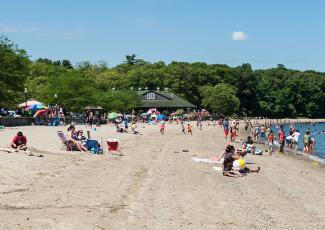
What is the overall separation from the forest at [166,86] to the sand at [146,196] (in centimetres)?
3529

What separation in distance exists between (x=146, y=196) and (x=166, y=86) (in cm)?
10867

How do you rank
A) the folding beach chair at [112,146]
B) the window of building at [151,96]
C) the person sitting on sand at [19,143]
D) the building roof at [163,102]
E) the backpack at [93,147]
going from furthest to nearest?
the window of building at [151,96] < the building roof at [163,102] < the folding beach chair at [112,146] < the backpack at [93,147] < the person sitting on sand at [19,143]

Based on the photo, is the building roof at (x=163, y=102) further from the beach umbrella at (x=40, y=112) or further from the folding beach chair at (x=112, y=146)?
the folding beach chair at (x=112, y=146)

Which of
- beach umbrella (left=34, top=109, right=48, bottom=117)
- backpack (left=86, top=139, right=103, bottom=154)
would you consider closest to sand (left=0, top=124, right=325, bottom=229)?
backpack (left=86, top=139, right=103, bottom=154)

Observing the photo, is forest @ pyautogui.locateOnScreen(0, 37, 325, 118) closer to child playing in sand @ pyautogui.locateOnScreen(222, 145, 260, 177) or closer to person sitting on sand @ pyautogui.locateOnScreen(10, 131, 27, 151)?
person sitting on sand @ pyautogui.locateOnScreen(10, 131, 27, 151)

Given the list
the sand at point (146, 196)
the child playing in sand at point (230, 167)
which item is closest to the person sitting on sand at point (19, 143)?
the sand at point (146, 196)

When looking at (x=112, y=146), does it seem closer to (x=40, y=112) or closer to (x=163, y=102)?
(x=40, y=112)

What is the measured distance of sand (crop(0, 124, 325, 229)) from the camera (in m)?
10.0

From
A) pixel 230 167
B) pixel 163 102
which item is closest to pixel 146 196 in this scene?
pixel 230 167

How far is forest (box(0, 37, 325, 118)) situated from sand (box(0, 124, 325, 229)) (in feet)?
116

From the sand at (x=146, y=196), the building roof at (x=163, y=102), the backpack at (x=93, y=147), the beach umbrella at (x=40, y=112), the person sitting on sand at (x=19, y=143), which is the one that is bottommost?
the sand at (x=146, y=196)

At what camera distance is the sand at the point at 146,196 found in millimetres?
10047

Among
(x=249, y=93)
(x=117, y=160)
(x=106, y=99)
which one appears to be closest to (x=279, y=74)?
(x=249, y=93)

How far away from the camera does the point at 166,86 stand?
12100 centimetres
